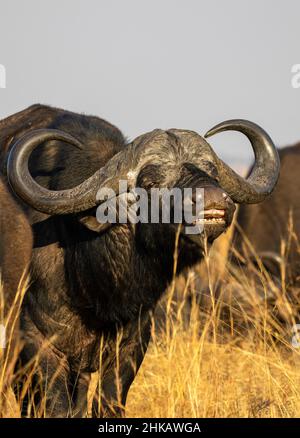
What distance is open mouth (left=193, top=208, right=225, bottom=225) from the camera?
17.4 feet

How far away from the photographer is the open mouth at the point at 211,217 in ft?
17.4

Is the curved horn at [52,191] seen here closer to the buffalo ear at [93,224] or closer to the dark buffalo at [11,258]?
the buffalo ear at [93,224]

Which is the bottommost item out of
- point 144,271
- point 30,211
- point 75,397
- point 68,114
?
point 75,397

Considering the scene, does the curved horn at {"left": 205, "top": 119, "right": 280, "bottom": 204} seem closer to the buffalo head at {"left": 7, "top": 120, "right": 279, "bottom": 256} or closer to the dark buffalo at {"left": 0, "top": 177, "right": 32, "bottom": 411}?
the buffalo head at {"left": 7, "top": 120, "right": 279, "bottom": 256}

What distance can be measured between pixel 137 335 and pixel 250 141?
1.42 meters

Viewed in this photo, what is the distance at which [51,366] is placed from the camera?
239 inches

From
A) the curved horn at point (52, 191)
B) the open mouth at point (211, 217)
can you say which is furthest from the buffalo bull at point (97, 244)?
the open mouth at point (211, 217)

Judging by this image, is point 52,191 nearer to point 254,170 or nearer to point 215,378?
point 254,170

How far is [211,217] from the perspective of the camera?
17.5 ft

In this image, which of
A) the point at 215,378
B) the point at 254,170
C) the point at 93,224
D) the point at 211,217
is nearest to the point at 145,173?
the point at 93,224

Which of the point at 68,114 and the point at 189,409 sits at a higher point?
the point at 68,114

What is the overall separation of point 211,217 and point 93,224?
997mm
